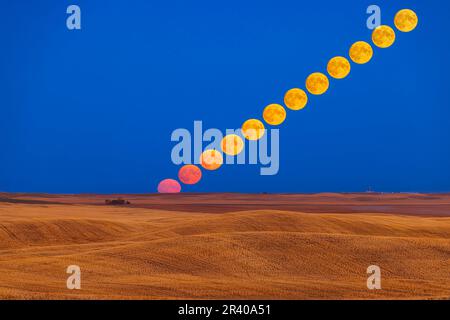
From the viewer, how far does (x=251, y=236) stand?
20672 mm

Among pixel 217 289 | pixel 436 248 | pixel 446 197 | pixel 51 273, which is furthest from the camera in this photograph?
pixel 446 197

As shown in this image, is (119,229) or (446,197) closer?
(119,229)

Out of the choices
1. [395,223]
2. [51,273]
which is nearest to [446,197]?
[395,223]

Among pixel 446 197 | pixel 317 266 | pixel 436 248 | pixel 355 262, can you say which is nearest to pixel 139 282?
pixel 317 266

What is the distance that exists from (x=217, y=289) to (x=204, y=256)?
4.46 meters

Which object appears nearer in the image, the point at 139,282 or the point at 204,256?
the point at 139,282
